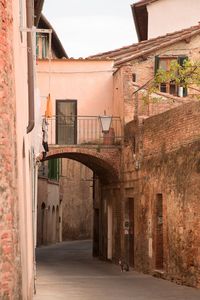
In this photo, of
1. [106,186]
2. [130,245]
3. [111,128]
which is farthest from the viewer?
[106,186]

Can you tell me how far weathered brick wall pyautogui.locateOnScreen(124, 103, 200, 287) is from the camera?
623 inches

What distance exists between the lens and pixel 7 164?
23.6 feet

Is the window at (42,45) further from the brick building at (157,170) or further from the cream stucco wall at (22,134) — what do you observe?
the cream stucco wall at (22,134)

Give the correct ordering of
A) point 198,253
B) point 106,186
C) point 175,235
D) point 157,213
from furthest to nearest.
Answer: point 106,186, point 157,213, point 175,235, point 198,253

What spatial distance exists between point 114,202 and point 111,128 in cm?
284

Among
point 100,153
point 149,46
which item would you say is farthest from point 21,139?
point 149,46

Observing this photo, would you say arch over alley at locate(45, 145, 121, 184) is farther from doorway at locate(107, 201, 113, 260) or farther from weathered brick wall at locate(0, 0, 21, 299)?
weathered brick wall at locate(0, 0, 21, 299)

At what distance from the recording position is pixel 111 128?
24.6 m

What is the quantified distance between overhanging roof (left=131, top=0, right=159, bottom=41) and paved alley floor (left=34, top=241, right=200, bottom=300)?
1329 centimetres

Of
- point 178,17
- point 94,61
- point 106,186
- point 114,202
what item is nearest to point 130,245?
point 114,202

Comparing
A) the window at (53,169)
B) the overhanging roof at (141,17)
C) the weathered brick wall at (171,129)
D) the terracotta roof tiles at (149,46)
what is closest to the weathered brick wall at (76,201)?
the window at (53,169)

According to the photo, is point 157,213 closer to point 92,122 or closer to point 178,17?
point 92,122

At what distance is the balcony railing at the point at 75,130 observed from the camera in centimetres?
2508

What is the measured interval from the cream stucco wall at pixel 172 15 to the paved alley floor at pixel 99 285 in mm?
12695
